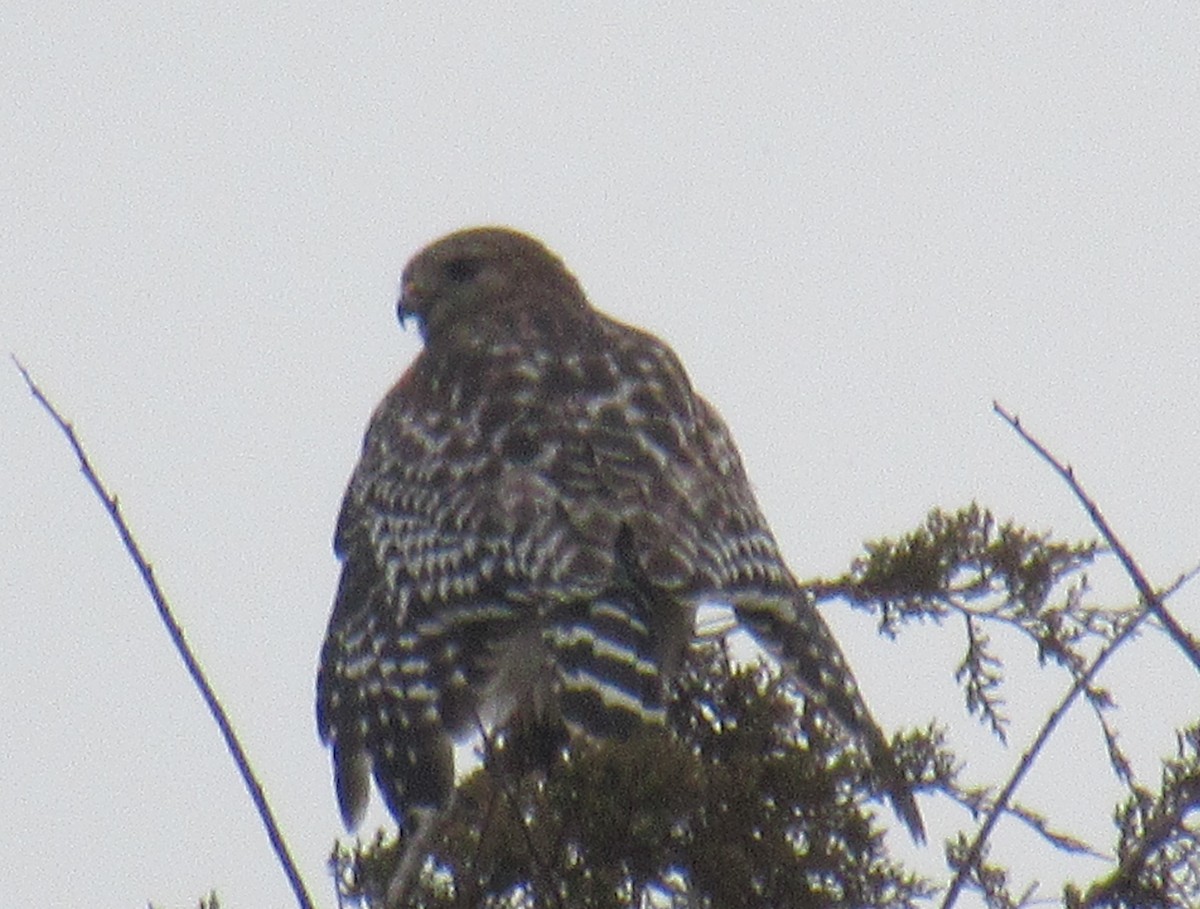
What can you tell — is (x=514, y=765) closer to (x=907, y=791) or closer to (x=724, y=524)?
(x=907, y=791)

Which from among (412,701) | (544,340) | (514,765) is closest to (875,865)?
(514,765)

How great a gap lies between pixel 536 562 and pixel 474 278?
2286 millimetres

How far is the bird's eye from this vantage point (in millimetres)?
6812

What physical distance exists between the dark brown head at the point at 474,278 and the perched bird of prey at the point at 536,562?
73 cm

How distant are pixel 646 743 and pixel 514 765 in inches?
17.3

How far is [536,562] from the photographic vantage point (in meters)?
4.68

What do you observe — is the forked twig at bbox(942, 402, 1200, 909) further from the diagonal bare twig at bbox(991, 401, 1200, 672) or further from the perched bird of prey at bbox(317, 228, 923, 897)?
the perched bird of prey at bbox(317, 228, 923, 897)

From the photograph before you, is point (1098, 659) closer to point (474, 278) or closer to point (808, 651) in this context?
point (808, 651)

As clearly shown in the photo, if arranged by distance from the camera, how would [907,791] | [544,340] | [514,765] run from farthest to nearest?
[544,340], [907,791], [514,765]

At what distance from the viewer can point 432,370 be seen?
231 inches

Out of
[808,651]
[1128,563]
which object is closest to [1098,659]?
[1128,563]

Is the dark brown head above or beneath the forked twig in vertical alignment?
above

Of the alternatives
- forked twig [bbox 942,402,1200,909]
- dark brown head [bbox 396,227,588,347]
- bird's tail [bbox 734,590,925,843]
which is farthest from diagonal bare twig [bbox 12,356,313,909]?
dark brown head [bbox 396,227,588,347]

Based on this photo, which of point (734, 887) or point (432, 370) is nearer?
point (734, 887)
